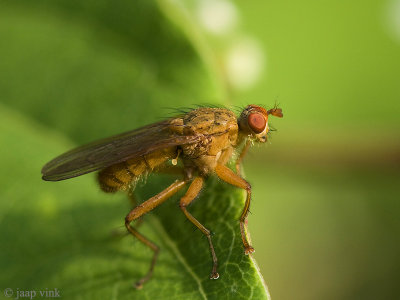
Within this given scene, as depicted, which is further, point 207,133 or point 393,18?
point 393,18

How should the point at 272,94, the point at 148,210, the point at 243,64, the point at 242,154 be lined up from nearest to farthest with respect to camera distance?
the point at 148,210 → the point at 242,154 → the point at 243,64 → the point at 272,94

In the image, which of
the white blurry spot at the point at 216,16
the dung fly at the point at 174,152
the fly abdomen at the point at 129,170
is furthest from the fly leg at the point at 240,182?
the white blurry spot at the point at 216,16

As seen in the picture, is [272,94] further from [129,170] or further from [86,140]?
[86,140]

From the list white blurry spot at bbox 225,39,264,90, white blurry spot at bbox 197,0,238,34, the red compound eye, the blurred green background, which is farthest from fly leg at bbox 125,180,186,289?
white blurry spot at bbox 197,0,238,34

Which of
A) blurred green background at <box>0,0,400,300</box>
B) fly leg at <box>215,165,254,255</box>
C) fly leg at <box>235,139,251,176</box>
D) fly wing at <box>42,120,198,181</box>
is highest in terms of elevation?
blurred green background at <box>0,0,400,300</box>

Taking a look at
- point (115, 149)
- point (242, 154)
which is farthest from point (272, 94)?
point (115, 149)

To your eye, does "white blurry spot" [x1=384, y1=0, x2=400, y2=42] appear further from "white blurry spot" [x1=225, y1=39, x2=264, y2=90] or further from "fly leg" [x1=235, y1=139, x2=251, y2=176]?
"fly leg" [x1=235, y1=139, x2=251, y2=176]

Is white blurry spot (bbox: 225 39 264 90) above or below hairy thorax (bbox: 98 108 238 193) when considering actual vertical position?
above
